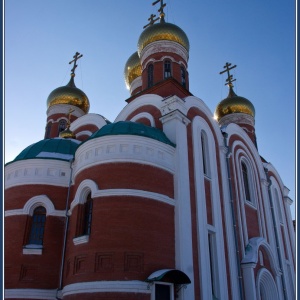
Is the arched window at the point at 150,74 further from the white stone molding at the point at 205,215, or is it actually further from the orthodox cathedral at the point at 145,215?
the white stone molding at the point at 205,215

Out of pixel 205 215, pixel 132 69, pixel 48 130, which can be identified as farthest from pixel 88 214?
pixel 132 69

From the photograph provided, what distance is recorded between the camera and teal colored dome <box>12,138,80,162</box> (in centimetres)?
1177

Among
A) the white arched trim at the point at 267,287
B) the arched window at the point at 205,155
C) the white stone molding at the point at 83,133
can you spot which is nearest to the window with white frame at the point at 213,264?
the arched window at the point at 205,155

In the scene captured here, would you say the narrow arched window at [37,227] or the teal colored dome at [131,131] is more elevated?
the teal colored dome at [131,131]

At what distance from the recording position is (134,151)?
32.3 ft

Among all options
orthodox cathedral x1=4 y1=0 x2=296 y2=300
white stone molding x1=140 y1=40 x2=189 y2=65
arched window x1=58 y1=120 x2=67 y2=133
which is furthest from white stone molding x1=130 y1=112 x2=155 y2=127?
arched window x1=58 y1=120 x2=67 y2=133

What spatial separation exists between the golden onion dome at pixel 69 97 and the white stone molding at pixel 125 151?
350 inches

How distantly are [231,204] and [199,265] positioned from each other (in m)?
3.37

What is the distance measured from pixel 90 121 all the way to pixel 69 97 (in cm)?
359

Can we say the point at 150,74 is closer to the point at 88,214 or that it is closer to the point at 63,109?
the point at 63,109

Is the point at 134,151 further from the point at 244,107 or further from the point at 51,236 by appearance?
the point at 244,107

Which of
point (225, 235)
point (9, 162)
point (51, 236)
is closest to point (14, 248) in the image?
point (51, 236)

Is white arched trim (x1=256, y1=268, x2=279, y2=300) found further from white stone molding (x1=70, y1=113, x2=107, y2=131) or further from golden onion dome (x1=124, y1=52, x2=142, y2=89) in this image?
golden onion dome (x1=124, y1=52, x2=142, y2=89)

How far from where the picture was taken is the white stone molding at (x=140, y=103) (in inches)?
487
